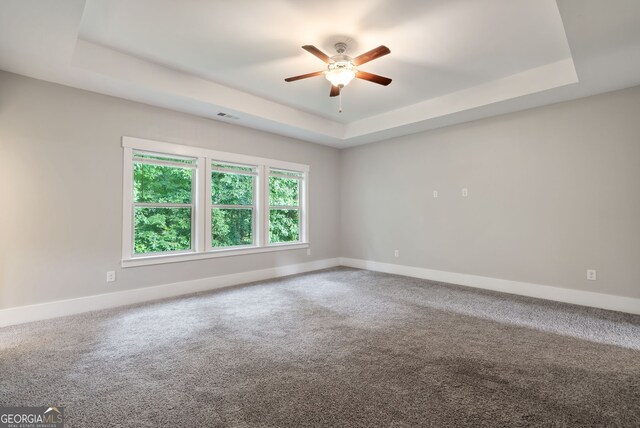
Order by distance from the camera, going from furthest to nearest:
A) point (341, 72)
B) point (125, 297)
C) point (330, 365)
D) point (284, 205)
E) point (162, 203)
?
point (284, 205), point (162, 203), point (125, 297), point (341, 72), point (330, 365)

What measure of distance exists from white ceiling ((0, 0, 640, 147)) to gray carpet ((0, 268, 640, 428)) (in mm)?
2602

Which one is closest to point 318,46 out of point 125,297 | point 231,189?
point 231,189

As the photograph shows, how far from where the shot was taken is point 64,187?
349cm

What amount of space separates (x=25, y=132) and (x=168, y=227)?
71.4 inches

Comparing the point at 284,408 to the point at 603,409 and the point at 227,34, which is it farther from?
the point at 227,34

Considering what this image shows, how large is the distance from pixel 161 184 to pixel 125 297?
154cm

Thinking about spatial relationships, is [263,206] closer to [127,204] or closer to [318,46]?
[127,204]


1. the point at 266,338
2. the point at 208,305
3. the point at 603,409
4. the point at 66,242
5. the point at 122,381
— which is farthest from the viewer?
the point at 208,305

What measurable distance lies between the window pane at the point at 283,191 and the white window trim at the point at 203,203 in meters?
0.17

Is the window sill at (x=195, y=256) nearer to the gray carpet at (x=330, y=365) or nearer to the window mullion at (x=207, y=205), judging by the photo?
the window mullion at (x=207, y=205)

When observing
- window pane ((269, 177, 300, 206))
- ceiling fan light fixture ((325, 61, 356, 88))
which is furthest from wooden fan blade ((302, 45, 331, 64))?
window pane ((269, 177, 300, 206))

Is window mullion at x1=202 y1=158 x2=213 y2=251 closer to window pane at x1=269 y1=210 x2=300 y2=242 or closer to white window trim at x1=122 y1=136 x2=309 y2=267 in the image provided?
white window trim at x1=122 y1=136 x2=309 y2=267

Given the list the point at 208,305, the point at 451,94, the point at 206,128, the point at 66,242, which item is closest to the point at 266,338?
the point at 208,305

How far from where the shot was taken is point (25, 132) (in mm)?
3271
